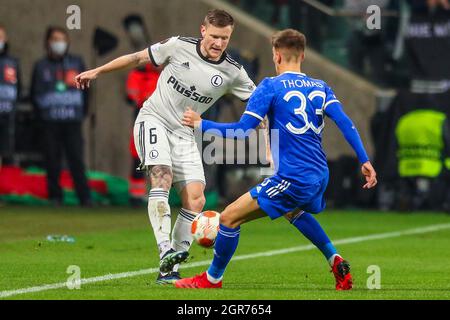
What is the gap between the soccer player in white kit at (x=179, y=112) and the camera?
1071 centimetres

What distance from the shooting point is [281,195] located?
9.67 meters

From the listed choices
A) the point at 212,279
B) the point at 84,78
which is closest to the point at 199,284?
the point at 212,279

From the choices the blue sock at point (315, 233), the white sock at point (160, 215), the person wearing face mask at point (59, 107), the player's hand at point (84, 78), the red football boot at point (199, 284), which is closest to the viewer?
the red football boot at point (199, 284)

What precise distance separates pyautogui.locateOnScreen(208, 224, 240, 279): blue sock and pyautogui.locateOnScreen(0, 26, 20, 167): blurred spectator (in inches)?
406

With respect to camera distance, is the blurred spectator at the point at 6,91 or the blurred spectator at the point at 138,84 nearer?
the blurred spectator at the point at 138,84

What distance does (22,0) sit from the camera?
73.8 feet

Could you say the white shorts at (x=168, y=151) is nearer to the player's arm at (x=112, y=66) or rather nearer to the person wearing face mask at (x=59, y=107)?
the player's arm at (x=112, y=66)

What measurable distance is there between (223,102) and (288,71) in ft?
37.2

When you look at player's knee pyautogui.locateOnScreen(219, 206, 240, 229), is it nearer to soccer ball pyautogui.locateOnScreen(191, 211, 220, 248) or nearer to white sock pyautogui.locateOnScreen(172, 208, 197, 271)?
soccer ball pyautogui.locateOnScreen(191, 211, 220, 248)

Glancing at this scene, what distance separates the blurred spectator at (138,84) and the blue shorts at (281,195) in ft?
30.8

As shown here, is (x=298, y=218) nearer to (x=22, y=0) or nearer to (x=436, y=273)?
(x=436, y=273)

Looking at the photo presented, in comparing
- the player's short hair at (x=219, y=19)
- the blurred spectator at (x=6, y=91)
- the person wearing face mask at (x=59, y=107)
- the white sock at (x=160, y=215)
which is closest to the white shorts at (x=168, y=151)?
the white sock at (x=160, y=215)

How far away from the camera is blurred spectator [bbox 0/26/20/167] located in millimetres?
19562
